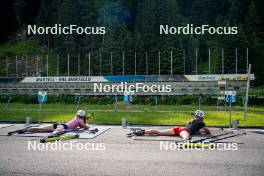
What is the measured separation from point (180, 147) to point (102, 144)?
10.3ft

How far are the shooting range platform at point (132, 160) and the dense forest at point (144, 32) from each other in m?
49.5

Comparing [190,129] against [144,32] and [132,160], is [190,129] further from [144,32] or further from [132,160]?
[144,32]

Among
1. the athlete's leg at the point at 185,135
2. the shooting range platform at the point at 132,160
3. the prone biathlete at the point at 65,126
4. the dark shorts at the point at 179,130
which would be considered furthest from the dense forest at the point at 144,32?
the shooting range platform at the point at 132,160

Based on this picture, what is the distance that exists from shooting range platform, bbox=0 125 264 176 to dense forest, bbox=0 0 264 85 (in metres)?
49.5

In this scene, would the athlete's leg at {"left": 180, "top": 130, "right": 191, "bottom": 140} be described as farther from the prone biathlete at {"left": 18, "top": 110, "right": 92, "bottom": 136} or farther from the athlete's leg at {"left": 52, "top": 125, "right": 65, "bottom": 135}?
the athlete's leg at {"left": 52, "top": 125, "right": 65, "bottom": 135}

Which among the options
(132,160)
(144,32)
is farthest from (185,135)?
(144,32)

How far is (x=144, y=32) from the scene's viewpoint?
3415 inches

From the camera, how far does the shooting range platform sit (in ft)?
28.4

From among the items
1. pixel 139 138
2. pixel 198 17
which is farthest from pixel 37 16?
pixel 139 138

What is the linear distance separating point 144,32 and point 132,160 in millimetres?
78916

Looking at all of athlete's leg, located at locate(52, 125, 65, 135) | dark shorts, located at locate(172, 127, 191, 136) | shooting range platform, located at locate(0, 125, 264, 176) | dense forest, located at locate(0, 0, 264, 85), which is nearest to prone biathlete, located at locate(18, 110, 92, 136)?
athlete's leg, located at locate(52, 125, 65, 135)

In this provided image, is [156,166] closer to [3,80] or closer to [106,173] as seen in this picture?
[106,173]

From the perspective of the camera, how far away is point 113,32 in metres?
81.7

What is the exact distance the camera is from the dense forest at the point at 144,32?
64062 millimetres
